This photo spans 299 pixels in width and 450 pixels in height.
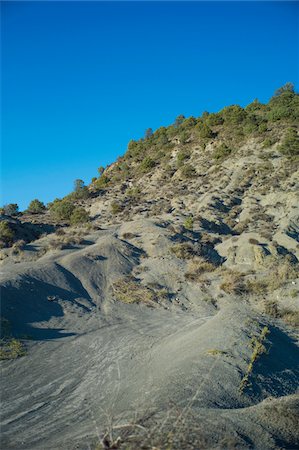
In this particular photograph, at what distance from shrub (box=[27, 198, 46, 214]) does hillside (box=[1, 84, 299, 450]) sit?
2.22m

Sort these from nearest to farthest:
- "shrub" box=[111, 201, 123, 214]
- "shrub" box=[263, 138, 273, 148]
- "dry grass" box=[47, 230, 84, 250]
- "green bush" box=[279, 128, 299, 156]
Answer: "dry grass" box=[47, 230, 84, 250], "shrub" box=[111, 201, 123, 214], "green bush" box=[279, 128, 299, 156], "shrub" box=[263, 138, 273, 148]

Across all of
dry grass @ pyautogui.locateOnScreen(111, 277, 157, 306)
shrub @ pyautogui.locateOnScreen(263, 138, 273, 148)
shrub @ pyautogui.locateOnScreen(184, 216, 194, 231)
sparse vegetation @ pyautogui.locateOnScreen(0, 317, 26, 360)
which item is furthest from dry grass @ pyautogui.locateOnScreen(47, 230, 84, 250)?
shrub @ pyautogui.locateOnScreen(263, 138, 273, 148)

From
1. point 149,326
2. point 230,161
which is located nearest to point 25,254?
point 149,326

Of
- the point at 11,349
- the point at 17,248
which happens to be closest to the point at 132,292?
the point at 17,248

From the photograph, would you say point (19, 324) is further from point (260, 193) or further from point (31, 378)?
point (260, 193)

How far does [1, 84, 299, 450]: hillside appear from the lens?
10.1 meters

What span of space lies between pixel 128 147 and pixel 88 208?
30.6m

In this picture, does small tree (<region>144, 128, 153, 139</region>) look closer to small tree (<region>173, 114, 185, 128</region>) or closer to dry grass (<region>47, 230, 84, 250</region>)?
small tree (<region>173, 114, 185, 128</region>)

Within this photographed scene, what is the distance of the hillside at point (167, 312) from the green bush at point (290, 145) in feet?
0.75

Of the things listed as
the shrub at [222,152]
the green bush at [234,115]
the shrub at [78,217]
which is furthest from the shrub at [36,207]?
the green bush at [234,115]

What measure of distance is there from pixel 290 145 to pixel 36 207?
41198 mm

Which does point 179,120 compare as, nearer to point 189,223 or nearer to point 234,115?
point 234,115

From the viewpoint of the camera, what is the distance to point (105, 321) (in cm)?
2309

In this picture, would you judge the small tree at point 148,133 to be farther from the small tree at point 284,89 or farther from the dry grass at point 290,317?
the dry grass at point 290,317
